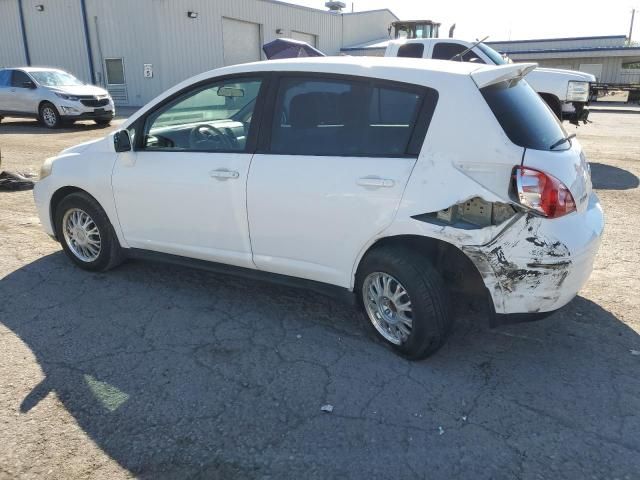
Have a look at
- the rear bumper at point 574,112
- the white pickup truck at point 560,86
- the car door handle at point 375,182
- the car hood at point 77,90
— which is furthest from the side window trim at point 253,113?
the car hood at point 77,90

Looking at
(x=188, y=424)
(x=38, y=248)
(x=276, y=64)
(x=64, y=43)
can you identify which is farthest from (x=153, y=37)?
(x=188, y=424)

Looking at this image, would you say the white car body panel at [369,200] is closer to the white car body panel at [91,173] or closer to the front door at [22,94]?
the white car body panel at [91,173]

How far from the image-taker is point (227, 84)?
12.4 ft

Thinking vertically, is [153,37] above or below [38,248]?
above

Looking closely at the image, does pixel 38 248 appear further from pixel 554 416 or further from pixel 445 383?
pixel 554 416

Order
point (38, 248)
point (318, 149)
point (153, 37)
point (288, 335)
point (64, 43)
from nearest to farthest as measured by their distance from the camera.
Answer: point (318, 149)
point (288, 335)
point (38, 248)
point (153, 37)
point (64, 43)

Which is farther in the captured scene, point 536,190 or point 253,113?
point 253,113

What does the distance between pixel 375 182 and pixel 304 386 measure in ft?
4.05

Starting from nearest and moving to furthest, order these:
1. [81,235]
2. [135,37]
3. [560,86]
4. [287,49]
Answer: [81,235]
[560,86]
[287,49]
[135,37]

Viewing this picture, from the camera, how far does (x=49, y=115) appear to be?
15.8 meters

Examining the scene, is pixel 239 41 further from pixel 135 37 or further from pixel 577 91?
pixel 577 91

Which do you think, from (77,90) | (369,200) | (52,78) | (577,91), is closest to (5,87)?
(52,78)

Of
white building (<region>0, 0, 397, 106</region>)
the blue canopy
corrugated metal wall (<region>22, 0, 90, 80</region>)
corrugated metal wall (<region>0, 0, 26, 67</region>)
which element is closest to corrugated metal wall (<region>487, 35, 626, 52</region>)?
white building (<region>0, 0, 397, 106</region>)

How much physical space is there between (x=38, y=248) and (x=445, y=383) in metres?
4.18
